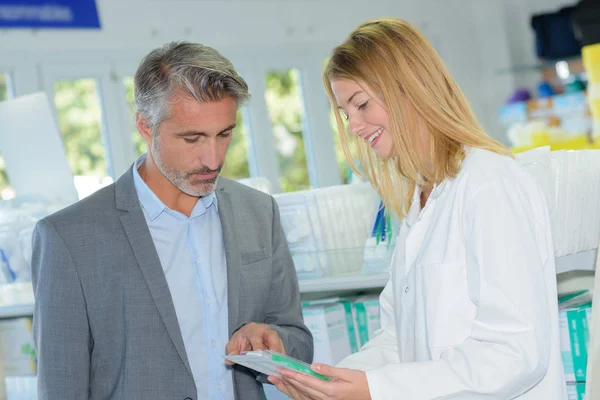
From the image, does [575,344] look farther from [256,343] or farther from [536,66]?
[536,66]

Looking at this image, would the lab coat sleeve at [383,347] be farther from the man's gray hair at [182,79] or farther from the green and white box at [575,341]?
the man's gray hair at [182,79]

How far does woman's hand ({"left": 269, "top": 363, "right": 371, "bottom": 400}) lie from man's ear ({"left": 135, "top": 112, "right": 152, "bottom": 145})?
740 mm

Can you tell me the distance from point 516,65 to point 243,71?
3326 millimetres

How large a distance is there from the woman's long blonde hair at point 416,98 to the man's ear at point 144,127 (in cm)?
57

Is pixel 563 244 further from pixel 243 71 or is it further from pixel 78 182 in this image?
pixel 243 71

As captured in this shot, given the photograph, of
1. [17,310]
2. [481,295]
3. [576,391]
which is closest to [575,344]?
[576,391]

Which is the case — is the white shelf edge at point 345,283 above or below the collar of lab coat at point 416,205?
below

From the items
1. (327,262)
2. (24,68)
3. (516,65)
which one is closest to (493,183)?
(327,262)

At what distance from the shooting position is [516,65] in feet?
28.8

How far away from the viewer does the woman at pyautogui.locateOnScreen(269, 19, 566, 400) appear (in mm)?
1557

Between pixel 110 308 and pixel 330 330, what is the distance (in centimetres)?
83

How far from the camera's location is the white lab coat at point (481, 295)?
1.55 m

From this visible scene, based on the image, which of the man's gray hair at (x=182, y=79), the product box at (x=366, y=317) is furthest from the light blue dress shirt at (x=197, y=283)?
the product box at (x=366, y=317)

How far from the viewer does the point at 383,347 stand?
203 centimetres
